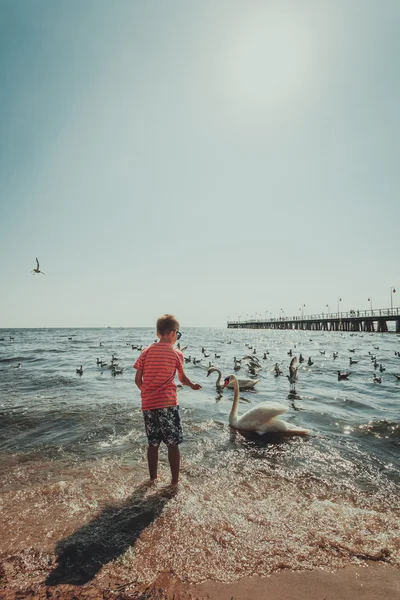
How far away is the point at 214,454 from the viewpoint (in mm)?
5598

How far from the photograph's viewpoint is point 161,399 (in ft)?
14.1

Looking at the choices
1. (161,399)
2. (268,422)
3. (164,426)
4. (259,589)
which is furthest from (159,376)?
(268,422)

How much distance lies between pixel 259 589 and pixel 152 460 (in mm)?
2193

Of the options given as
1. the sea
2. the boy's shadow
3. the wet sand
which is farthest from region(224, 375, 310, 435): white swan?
the boy's shadow

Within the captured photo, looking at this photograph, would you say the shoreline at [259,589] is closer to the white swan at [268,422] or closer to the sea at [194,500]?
the sea at [194,500]

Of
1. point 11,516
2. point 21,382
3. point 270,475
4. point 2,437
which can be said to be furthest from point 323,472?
point 21,382

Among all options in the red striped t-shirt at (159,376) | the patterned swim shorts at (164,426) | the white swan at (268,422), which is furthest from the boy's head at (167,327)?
the white swan at (268,422)

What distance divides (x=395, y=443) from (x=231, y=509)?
4368 mm

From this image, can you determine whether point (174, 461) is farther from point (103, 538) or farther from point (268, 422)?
point (268, 422)

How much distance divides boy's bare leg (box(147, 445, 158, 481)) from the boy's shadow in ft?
1.23

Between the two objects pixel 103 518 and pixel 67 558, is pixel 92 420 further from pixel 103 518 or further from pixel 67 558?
pixel 67 558

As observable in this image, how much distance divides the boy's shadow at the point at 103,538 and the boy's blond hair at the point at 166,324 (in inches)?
82.7

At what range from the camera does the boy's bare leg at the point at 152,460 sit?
14.4 feet

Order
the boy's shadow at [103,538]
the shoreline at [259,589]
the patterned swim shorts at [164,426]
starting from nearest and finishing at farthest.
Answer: the shoreline at [259,589] < the boy's shadow at [103,538] < the patterned swim shorts at [164,426]
